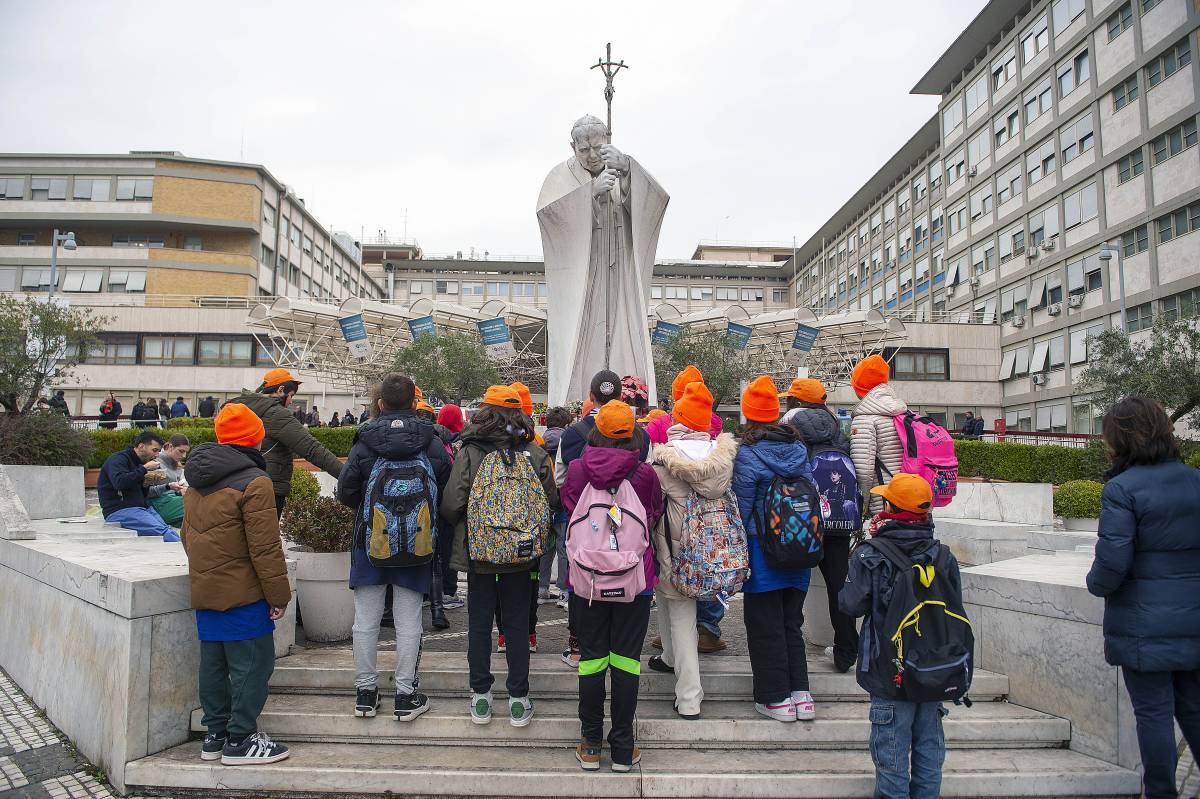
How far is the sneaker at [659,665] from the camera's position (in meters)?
4.89

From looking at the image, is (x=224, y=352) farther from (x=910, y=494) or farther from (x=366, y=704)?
(x=910, y=494)

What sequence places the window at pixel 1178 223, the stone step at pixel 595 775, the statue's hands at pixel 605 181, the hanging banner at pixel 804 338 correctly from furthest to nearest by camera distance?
the hanging banner at pixel 804 338 < the window at pixel 1178 223 < the statue's hands at pixel 605 181 < the stone step at pixel 595 775

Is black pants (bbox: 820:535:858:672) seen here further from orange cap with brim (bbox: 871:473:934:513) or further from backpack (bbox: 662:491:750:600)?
orange cap with brim (bbox: 871:473:934:513)

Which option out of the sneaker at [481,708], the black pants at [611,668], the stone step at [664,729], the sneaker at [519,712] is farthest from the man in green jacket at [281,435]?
the black pants at [611,668]

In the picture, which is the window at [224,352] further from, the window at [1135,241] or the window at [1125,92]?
the window at [1125,92]

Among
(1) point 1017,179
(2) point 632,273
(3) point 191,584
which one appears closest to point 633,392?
(3) point 191,584

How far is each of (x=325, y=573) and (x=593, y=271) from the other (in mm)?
7312

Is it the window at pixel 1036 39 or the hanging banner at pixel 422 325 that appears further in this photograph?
the window at pixel 1036 39

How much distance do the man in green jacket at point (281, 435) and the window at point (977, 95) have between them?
44325 mm

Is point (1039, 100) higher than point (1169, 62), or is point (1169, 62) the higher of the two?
point (1039, 100)

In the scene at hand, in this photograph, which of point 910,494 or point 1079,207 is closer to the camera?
point 910,494

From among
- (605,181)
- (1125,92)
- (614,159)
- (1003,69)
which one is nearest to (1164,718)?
(605,181)

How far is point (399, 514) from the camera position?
4.22 m

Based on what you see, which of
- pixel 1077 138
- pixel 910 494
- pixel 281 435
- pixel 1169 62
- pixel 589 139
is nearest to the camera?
pixel 910 494
